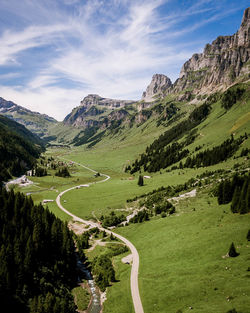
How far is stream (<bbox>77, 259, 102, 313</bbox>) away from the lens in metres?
47.4

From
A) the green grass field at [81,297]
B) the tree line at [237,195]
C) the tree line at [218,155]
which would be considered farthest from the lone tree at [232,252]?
the tree line at [218,155]

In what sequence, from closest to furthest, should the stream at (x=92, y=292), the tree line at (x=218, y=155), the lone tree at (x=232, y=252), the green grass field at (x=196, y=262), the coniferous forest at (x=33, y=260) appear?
the green grass field at (x=196, y=262)
the lone tree at (x=232, y=252)
the coniferous forest at (x=33, y=260)
the stream at (x=92, y=292)
the tree line at (x=218, y=155)

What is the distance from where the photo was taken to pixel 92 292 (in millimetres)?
54156

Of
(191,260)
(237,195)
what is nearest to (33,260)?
(191,260)

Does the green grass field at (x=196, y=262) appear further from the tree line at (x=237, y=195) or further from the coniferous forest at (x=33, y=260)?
the coniferous forest at (x=33, y=260)

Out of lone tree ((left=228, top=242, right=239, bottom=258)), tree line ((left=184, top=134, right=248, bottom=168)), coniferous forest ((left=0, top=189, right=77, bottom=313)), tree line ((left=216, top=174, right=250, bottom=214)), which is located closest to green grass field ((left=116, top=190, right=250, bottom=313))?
lone tree ((left=228, top=242, right=239, bottom=258))

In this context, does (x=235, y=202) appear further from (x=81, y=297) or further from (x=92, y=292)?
(x=81, y=297)

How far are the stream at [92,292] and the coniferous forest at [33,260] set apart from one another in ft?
11.8

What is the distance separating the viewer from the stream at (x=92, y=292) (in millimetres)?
47438

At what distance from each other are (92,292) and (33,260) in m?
17.7

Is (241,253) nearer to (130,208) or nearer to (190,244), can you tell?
(190,244)

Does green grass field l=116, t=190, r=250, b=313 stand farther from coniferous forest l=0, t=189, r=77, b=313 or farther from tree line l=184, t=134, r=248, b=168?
tree line l=184, t=134, r=248, b=168

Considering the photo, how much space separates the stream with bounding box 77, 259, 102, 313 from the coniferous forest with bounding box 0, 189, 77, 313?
3.60m

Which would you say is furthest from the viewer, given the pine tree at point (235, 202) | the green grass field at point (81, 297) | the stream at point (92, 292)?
the pine tree at point (235, 202)
